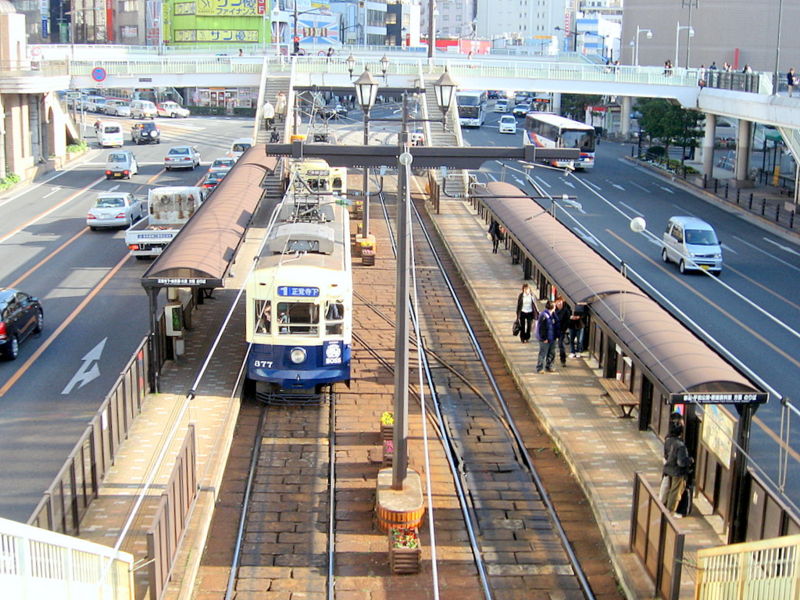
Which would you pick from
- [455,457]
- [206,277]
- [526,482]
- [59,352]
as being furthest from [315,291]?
[59,352]

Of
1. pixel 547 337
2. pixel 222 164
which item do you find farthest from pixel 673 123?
pixel 547 337

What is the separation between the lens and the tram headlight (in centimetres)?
2162

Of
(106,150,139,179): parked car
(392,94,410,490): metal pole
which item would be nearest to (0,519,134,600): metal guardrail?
(392,94,410,490): metal pole

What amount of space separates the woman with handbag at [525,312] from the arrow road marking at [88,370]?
9873mm

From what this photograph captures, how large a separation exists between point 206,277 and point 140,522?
23.5ft

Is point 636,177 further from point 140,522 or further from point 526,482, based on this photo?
point 140,522

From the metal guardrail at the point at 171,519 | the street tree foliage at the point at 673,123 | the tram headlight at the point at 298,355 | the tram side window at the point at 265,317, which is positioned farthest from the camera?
the street tree foliage at the point at 673,123

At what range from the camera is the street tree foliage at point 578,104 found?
96.4 meters

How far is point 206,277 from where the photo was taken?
22.3 meters

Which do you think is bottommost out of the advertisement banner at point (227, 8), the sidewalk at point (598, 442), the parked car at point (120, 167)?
the sidewalk at point (598, 442)

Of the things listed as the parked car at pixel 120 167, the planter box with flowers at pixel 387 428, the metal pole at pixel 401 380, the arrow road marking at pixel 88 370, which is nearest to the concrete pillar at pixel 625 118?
the parked car at pixel 120 167

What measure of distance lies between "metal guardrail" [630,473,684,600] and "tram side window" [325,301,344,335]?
8.30 meters

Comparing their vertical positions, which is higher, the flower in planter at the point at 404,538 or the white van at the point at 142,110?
the white van at the point at 142,110

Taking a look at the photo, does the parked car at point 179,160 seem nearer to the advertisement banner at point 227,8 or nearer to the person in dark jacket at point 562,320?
the person in dark jacket at point 562,320
